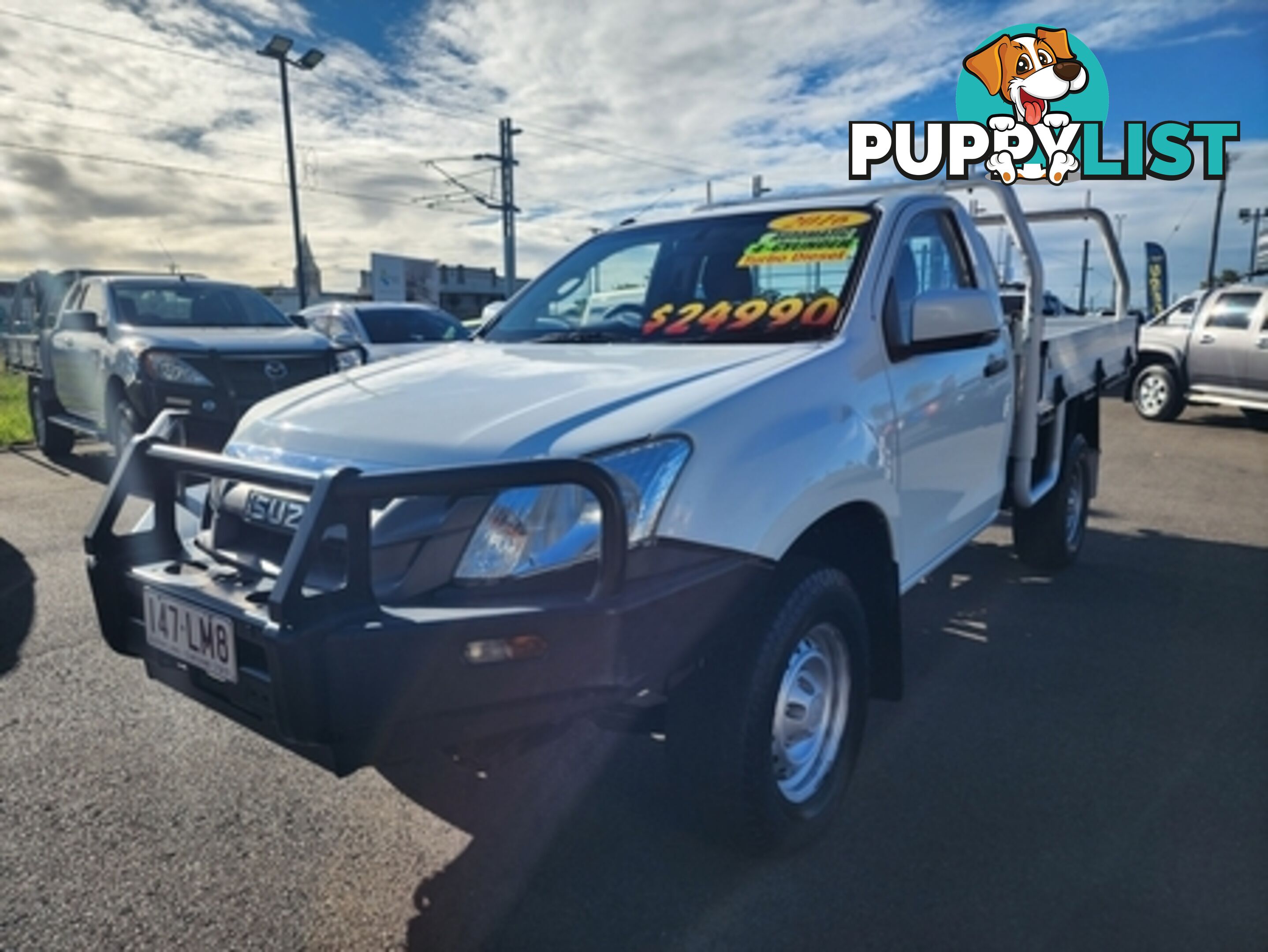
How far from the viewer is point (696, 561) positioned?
2.00 meters

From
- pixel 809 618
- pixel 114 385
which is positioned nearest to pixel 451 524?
pixel 809 618

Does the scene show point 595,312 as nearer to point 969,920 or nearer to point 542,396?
point 542,396

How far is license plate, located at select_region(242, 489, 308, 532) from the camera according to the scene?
2211mm

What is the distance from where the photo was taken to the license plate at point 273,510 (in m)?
2.21

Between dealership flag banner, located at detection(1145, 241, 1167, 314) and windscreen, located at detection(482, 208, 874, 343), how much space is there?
27446 millimetres

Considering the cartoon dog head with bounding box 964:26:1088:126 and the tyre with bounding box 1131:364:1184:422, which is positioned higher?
the cartoon dog head with bounding box 964:26:1088:126

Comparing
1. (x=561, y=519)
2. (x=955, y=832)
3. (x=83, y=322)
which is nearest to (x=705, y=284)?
(x=561, y=519)

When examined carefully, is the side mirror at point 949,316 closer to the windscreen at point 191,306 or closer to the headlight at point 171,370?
the headlight at point 171,370

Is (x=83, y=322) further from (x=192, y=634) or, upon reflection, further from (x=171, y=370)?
(x=192, y=634)

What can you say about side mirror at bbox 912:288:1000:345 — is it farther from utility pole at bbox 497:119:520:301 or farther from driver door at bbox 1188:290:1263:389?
utility pole at bbox 497:119:520:301

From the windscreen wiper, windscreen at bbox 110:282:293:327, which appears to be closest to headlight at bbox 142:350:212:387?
windscreen at bbox 110:282:293:327

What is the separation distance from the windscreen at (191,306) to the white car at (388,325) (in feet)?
3.59

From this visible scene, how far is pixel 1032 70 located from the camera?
26.2 feet

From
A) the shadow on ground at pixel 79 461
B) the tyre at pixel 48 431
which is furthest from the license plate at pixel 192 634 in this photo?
the tyre at pixel 48 431
